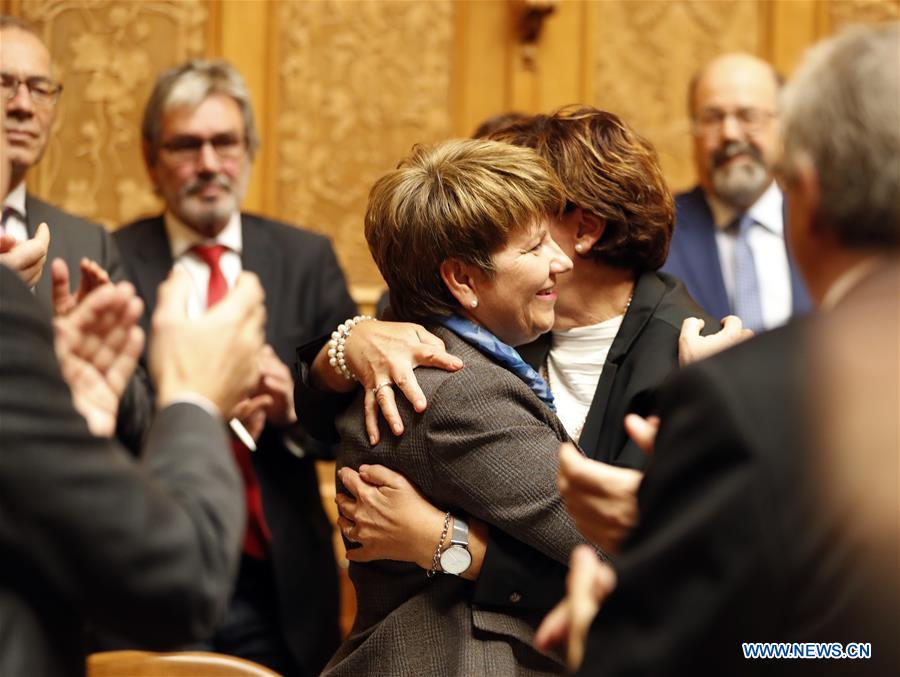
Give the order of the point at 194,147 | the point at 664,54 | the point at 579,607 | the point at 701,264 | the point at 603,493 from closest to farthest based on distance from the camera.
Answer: the point at 579,607
the point at 603,493
the point at 194,147
the point at 701,264
the point at 664,54

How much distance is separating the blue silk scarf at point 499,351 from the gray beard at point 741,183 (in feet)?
7.34

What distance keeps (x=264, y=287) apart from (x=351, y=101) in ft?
3.80

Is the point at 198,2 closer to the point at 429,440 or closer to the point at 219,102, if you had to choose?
the point at 219,102

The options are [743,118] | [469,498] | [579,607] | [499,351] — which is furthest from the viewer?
[743,118]

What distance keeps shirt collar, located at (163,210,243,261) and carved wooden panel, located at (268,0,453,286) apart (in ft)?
2.60

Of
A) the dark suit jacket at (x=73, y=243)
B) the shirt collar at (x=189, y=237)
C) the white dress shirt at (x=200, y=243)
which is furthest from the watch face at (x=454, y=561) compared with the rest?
the shirt collar at (x=189, y=237)

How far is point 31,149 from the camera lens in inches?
141

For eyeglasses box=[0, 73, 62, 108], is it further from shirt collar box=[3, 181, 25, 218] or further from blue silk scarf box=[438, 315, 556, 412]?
blue silk scarf box=[438, 315, 556, 412]

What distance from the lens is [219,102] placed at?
4055mm

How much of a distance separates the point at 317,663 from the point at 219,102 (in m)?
1.75

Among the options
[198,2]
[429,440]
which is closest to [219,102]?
[198,2]

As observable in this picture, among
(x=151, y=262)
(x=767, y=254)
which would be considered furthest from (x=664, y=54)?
(x=151, y=262)

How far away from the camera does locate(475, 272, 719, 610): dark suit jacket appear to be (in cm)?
225

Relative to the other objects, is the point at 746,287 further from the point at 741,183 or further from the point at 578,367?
the point at 578,367
